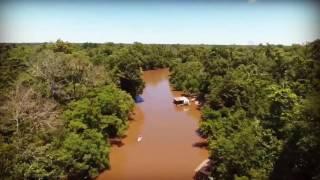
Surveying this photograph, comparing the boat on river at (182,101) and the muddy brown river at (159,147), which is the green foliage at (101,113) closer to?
the muddy brown river at (159,147)

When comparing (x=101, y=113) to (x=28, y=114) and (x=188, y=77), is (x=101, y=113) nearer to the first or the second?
(x=28, y=114)

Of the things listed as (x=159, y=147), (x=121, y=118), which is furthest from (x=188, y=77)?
(x=159, y=147)

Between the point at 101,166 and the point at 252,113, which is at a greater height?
the point at 252,113

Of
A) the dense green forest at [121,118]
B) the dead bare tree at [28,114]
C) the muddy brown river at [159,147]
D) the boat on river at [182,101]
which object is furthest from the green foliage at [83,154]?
the boat on river at [182,101]

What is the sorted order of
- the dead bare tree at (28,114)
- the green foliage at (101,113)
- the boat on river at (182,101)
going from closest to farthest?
the dead bare tree at (28,114) < the green foliage at (101,113) < the boat on river at (182,101)

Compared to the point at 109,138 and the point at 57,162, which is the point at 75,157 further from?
the point at 109,138

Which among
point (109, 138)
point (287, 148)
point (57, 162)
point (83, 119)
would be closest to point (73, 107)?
point (83, 119)
